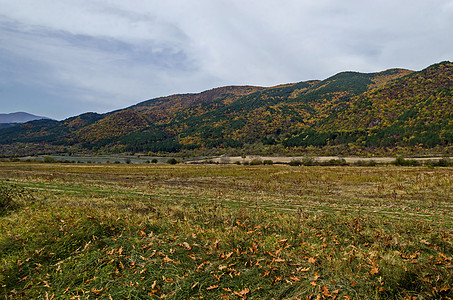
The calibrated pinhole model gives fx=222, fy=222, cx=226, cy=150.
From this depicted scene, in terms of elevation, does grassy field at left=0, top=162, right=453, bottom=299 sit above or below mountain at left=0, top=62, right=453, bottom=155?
below

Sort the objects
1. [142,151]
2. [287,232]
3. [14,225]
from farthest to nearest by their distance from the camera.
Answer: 1. [142,151]
2. [287,232]
3. [14,225]

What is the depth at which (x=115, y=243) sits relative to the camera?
195 inches

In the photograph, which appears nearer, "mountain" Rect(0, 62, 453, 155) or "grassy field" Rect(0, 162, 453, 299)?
"grassy field" Rect(0, 162, 453, 299)

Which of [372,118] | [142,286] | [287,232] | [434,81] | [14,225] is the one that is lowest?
[287,232]

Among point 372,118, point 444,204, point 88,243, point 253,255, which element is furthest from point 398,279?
point 372,118

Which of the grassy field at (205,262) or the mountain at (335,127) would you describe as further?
the mountain at (335,127)

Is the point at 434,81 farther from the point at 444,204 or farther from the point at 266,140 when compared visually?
the point at 444,204

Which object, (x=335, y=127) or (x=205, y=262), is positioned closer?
(x=205, y=262)

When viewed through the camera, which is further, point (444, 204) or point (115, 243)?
point (444, 204)

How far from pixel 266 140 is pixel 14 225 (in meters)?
136

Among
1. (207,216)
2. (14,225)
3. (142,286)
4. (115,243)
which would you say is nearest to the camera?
(142,286)

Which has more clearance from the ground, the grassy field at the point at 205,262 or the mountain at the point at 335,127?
the mountain at the point at 335,127

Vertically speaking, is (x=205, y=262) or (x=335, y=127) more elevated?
(x=335, y=127)

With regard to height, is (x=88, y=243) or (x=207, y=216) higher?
(x=88, y=243)
